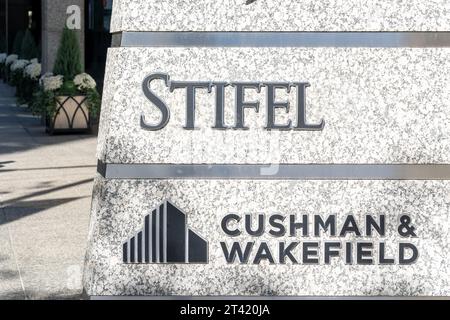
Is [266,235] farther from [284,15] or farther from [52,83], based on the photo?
[52,83]

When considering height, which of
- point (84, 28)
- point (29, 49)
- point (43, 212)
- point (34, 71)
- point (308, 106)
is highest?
point (84, 28)

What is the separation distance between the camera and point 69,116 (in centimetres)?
1669

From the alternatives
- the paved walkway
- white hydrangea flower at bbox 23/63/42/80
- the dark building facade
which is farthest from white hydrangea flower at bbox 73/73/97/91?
white hydrangea flower at bbox 23/63/42/80

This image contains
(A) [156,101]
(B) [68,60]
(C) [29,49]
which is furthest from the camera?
(C) [29,49]

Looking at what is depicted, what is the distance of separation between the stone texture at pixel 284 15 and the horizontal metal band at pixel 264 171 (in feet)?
1.67

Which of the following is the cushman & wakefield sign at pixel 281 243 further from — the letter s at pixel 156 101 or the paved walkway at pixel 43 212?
the paved walkway at pixel 43 212

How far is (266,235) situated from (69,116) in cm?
1356

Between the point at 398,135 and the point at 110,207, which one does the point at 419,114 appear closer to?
the point at 398,135

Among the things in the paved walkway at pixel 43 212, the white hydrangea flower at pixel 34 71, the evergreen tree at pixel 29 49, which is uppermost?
the evergreen tree at pixel 29 49

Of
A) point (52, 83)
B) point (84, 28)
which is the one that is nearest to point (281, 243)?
point (52, 83)

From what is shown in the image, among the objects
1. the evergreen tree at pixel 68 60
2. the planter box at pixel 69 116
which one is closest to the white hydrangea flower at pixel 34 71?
the evergreen tree at pixel 68 60

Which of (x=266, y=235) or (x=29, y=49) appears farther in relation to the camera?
(x=29, y=49)

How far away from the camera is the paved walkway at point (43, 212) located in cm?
613
